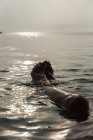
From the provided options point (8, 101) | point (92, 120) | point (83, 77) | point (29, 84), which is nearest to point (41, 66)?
point (29, 84)

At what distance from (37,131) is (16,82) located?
25.0ft

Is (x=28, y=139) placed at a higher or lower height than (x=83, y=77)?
lower

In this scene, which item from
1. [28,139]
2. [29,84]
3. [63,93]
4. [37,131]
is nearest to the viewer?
[28,139]

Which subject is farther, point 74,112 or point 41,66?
point 41,66

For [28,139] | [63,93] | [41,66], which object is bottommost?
[28,139]

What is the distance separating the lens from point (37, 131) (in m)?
7.54

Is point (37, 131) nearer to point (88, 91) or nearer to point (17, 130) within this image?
point (17, 130)

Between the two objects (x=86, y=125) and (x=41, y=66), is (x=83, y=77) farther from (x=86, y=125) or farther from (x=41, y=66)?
(x=86, y=125)

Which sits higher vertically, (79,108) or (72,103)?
(72,103)

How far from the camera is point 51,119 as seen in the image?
8.57 m

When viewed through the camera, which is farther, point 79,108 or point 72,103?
point 79,108

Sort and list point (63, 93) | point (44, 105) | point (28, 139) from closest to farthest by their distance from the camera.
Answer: point (28, 139) < point (63, 93) < point (44, 105)

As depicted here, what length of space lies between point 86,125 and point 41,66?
24.6 feet

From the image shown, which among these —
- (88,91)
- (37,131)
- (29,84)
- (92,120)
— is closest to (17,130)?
(37,131)
